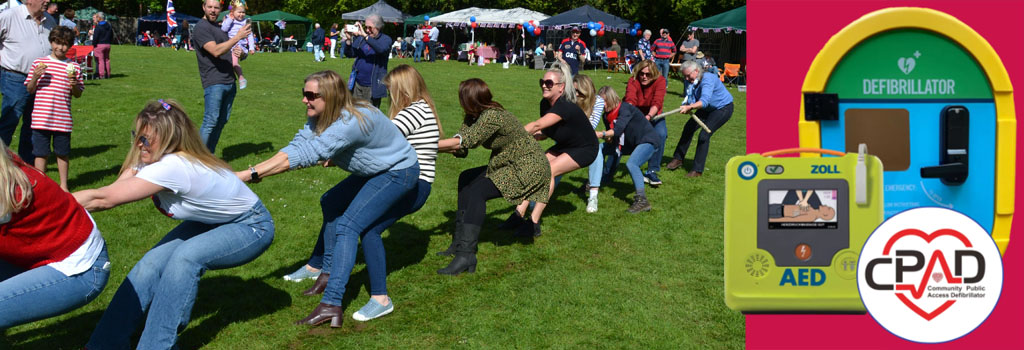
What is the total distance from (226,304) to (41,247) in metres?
1.76

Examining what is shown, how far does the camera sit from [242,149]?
1100 centimetres

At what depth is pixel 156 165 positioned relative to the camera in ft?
13.7

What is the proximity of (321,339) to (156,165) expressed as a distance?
4.64ft

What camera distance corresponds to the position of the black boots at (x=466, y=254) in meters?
6.21

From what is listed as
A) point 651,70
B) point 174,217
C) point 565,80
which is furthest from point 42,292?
point 651,70

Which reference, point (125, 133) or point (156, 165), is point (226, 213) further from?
point (125, 133)

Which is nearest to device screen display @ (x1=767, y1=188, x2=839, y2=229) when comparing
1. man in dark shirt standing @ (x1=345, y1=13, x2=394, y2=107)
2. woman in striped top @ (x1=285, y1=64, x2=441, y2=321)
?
woman in striped top @ (x1=285, y1=64, x2=441, y2=321)

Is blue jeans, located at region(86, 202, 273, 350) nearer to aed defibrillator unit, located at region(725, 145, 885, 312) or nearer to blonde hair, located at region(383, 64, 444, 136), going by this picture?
blonde hair, located at region(383, 64, 444, 136)

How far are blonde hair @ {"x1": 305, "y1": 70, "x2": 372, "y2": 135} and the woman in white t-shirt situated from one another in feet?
2.09

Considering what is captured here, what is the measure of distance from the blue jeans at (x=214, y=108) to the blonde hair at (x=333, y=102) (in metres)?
4.35

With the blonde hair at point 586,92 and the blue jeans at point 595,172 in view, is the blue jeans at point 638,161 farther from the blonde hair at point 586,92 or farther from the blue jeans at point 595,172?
the blonde hair at point 586,92

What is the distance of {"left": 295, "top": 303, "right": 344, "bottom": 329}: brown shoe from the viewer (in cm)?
510

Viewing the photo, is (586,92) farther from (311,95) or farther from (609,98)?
(311,95)

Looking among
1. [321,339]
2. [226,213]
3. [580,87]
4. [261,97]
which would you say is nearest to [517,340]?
[321,339]
